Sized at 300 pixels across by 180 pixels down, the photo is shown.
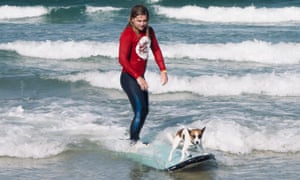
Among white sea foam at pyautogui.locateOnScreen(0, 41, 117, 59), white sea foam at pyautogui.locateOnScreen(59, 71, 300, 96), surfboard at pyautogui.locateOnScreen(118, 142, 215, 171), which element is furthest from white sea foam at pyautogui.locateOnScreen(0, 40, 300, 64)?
surfboard at pyautogui.locateOnScreen(118, 142, 215, 171)

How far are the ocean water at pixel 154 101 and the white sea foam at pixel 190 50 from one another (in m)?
0.03

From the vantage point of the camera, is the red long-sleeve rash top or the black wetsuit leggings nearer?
the red long-sleeve rash top

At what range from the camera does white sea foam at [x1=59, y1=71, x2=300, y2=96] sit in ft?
38.5

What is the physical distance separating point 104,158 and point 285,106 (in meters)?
4.25

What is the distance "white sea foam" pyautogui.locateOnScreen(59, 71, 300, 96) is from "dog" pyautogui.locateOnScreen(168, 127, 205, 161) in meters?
4.65

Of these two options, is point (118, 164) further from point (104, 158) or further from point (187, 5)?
point (187, 5)

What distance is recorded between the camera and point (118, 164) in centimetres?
727

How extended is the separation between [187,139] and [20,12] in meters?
26.2

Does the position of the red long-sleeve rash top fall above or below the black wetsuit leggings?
above

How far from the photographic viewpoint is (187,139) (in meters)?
6.78

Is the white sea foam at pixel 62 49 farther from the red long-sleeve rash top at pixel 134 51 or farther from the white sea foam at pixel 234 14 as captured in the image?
the white sea foam at pixel 234 14

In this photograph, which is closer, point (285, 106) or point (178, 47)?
point (285, 106)

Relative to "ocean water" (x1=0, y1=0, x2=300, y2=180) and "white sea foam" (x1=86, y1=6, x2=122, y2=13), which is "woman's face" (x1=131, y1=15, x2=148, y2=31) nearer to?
"ocean water" (x1=0, y1=0, x2=300, y2=180)

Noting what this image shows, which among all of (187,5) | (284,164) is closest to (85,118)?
(284,164)
